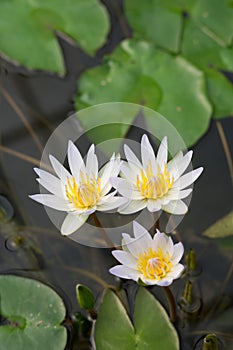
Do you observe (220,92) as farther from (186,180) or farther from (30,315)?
(30,315)

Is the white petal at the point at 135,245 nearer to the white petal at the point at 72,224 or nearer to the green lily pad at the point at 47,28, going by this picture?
the white petal at the point at 72,224

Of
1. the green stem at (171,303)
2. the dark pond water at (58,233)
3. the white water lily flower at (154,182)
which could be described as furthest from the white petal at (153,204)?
the dark pond water at (58,233)

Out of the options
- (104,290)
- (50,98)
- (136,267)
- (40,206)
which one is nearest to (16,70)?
(50,98)

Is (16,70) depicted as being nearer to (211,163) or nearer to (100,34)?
(100,34)

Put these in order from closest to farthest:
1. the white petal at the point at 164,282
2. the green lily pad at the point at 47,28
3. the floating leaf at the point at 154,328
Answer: the white petal at the point at 164,282 < the floating leaf at the point at 154,328 < the green lily pad at the point at 47,28

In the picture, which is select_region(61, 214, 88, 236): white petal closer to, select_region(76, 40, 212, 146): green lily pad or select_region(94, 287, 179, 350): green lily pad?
select_region(94, 287, 179, 350): green lily pad

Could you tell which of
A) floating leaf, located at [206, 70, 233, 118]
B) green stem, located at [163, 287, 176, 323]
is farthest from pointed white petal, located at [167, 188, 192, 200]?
floating leaf, located at [206, 70, 233, 118]

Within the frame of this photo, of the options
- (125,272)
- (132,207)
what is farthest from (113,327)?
(132,207)
